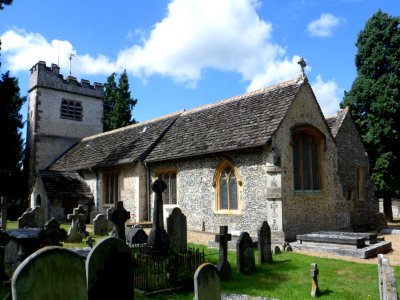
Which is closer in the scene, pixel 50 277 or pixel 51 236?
pixel 50 277

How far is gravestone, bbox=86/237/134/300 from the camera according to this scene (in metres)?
4.40

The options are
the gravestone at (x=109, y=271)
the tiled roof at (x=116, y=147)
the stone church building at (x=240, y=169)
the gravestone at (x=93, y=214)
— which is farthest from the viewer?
the tiled roof at (x=116, y=147)

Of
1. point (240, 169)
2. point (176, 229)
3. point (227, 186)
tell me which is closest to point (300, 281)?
point (176, 229)

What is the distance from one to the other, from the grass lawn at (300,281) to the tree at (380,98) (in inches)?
611

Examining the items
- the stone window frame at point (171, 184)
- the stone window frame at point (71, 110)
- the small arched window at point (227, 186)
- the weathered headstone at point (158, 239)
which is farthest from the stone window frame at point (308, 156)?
the stone window frame at point (71, 110)

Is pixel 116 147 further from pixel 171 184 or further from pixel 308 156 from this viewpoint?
pixel 308 156

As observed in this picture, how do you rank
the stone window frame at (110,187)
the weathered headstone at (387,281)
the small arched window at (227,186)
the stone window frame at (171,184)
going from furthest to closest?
1. the stone window frame at (110,187)
2. the stone window frame at (171,184)
3. the small arched window at (227,186)
4. the weathered headstone at (387,281)

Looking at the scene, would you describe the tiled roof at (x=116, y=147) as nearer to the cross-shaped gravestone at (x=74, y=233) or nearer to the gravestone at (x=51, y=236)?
the cross-shaped gravestone at (x=74, y=233)

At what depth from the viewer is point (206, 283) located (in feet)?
15.0

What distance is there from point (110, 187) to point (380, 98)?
60.0 ft

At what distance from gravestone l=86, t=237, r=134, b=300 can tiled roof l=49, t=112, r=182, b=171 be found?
16.1m

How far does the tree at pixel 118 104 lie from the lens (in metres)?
41.6

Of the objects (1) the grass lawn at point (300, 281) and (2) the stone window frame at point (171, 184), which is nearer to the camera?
(1) the grass lawn at point (300, 281)

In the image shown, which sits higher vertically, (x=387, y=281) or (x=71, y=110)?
(x=71, y=110)
